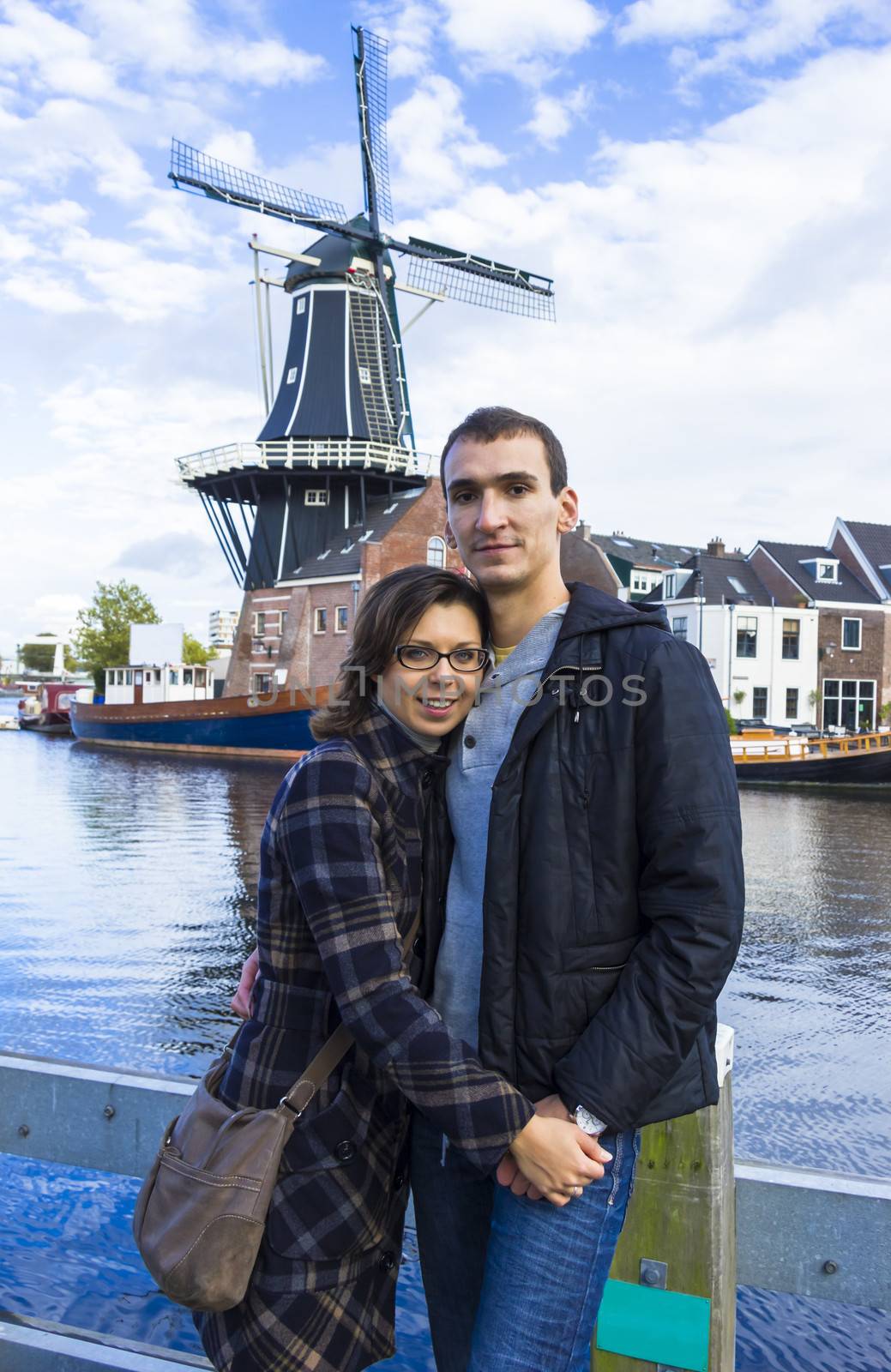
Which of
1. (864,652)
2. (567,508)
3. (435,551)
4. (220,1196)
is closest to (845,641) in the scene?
(864,652)

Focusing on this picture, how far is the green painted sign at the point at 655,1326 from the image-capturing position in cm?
164

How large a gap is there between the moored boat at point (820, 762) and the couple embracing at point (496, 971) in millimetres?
22188

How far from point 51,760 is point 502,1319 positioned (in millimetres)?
31367

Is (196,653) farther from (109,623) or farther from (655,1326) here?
(655,1326)

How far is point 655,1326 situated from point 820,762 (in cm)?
2295

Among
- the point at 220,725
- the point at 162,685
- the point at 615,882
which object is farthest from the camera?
the point at 162,685

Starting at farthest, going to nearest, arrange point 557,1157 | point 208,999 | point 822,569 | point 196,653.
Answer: point 196,653 → point 822,569 → point 208,999 → point 557,1157

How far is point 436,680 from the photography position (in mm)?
1800

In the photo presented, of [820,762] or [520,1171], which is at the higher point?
[520,1171]

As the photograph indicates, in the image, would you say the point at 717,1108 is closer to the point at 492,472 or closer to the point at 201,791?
the point at 492,472

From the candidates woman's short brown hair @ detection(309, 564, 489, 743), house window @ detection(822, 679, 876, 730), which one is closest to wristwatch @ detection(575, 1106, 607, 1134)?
woman's short brown hair @ detection(309, 564, 489, 743)

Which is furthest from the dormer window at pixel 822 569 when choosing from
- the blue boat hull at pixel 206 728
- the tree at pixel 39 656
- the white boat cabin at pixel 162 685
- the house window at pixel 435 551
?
the tree at pixel 39 656

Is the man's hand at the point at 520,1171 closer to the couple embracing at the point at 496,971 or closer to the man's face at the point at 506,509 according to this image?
the couple embracing at the point at 496,971

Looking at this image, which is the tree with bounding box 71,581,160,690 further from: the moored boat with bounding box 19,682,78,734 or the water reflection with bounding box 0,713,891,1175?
the water reflection with bounding box 0,713,891,1175
